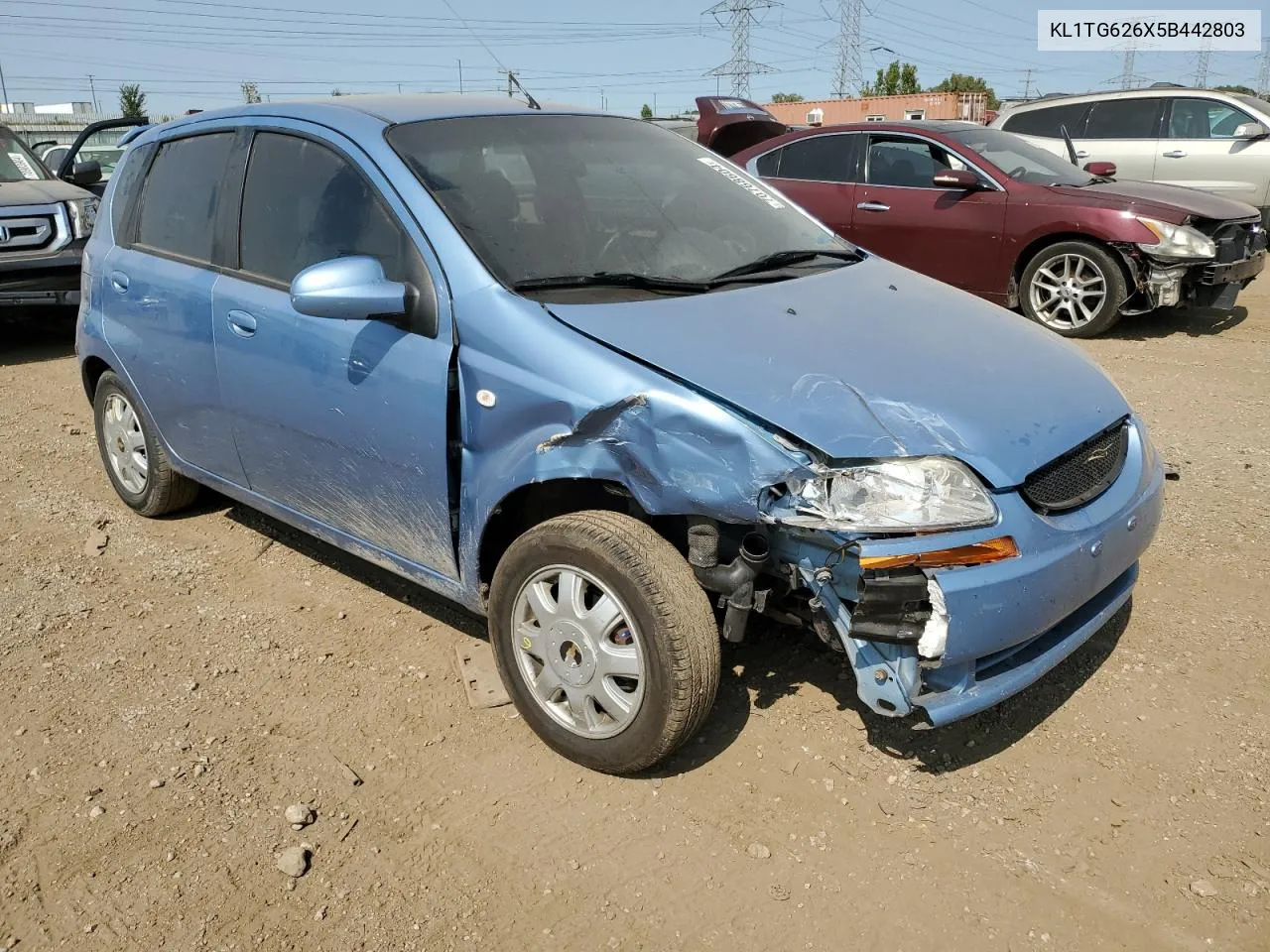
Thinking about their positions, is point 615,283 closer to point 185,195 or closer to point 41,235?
point 185,195

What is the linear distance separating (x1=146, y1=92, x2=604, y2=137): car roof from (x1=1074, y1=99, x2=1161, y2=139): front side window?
30.9ft

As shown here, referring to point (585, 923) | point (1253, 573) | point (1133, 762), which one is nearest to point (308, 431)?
point (585, 923)

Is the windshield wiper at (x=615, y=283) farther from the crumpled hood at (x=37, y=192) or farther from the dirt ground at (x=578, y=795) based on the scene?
the crumpled hood at (x=37, y=192)

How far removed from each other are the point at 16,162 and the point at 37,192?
89 cm

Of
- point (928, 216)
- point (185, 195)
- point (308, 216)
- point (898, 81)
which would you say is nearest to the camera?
point (308, 216)

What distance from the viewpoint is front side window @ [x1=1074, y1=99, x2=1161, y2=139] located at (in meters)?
11.1

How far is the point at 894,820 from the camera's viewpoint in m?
2.68

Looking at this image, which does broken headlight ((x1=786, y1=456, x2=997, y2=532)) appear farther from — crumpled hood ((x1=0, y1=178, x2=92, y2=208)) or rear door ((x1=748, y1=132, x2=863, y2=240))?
crumpled hood ((x1=0, y1=178, x2=92, y2=208))

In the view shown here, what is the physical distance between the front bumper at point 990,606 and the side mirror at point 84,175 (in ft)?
30.5

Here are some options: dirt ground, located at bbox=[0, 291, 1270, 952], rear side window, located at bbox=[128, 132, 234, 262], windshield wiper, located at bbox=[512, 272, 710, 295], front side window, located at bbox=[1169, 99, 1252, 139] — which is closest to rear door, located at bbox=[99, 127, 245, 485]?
rear side window, located at bbox=[128, 132, 234, 262]

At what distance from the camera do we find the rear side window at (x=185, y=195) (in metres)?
3.83

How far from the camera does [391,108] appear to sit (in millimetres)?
3510

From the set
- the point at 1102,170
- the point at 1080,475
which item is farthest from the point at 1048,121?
the point at 1080,475

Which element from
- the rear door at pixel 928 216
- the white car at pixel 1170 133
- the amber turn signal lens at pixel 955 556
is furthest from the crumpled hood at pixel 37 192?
the white car at pixel 1170 133
